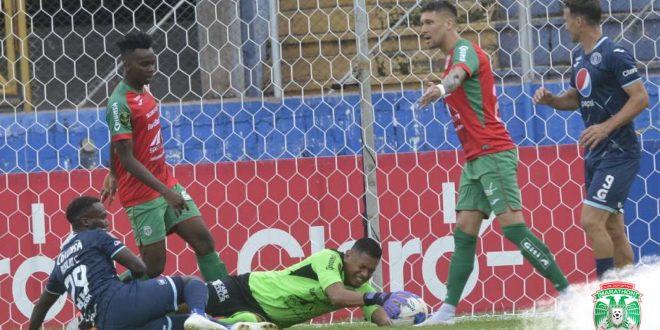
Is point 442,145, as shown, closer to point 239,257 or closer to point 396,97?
point 396,97

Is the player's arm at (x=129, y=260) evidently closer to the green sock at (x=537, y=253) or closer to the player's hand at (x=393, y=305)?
the player's hand at (x=393, y=305)

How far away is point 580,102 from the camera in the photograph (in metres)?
7.16

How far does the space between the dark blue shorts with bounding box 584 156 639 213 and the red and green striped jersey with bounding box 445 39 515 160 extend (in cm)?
55

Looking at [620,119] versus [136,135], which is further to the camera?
[136,135]

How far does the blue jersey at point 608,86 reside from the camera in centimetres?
686

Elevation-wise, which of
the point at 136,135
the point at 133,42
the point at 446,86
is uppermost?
the point at 133,42

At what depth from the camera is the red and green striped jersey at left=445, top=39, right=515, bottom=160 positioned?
7.18 metres

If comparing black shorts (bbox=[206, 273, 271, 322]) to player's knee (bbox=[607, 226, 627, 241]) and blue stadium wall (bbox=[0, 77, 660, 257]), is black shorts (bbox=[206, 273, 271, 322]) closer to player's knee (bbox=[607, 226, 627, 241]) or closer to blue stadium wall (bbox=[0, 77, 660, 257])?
blue stadium wall (bbox=[0, 77, 660, 257])

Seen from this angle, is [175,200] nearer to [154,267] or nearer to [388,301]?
[154,267]

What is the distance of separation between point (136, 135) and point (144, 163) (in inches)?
6.2

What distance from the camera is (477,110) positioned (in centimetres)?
723

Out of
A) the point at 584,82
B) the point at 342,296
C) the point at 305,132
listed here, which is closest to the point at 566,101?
the point at 584,82

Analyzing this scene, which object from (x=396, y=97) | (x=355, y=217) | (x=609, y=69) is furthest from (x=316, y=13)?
(x=609, y=69)

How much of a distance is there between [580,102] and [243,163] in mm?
2346
